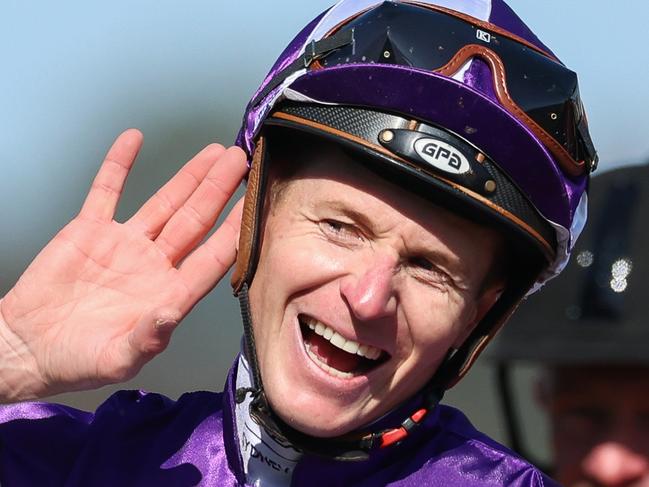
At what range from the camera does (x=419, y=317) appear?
316 cm

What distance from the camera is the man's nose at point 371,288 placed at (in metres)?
3.03

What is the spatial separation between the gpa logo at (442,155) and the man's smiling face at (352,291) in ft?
0.40

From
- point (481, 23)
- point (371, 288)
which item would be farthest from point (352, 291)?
point (481, 23)

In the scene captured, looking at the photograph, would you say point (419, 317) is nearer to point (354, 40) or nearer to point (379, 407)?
point (379, 407)

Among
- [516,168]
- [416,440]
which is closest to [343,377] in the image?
[416,440]

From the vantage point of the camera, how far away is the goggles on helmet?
10.3 ft

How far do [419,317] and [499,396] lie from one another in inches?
34.2

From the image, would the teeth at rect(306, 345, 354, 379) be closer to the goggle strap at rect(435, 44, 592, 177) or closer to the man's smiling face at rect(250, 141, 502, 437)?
the man's smiling face at rect(250, 141, 502, 437)

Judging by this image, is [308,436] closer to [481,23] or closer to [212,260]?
[212,260]

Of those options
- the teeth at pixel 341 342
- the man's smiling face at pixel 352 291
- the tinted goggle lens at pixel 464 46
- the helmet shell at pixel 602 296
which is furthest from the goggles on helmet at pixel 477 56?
the teeth at pixel 341 342

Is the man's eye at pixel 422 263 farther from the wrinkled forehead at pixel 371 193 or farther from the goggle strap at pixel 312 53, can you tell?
the goggle strap at pixel 312 53

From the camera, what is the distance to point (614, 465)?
9.85 ft

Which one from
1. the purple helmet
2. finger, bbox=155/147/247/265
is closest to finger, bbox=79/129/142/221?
finger, bbox=155/147/247/265

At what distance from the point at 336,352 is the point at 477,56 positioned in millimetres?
727
